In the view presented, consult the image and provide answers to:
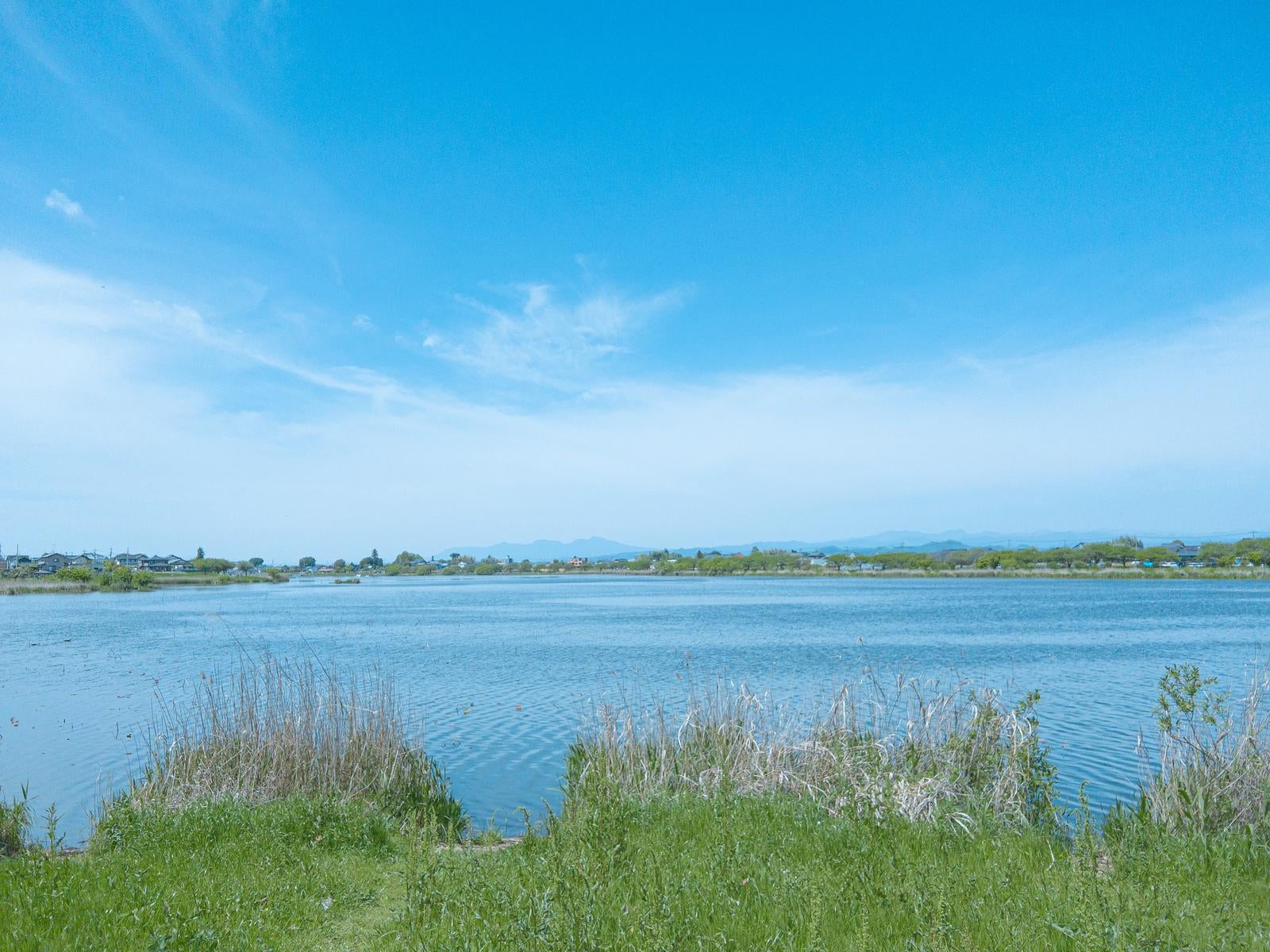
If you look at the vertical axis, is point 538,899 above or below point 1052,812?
above

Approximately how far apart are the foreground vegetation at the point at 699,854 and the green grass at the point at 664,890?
→ 0.08 ft

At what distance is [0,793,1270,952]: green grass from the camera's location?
501 cm

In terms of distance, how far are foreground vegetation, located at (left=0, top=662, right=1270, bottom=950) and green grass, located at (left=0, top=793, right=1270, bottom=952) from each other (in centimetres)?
3

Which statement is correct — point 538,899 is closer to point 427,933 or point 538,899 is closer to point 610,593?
point 427,933

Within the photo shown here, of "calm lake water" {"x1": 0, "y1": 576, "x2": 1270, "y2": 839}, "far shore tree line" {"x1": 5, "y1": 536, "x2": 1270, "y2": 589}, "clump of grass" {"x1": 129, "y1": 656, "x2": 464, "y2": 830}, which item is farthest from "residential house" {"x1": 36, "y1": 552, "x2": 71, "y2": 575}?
"clump of grass" {"x1": 129, "y1": 656, "x2": 464, "y2": 830}

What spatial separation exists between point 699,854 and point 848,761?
3.19m

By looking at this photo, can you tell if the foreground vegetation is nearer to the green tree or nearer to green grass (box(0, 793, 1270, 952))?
green grass (box(0, 793, 1270, 952))

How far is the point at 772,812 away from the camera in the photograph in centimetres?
839

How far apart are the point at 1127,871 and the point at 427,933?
508 centimetres

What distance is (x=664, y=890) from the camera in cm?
571

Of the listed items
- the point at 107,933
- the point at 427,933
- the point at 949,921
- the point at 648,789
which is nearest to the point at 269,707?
the point at 648,789

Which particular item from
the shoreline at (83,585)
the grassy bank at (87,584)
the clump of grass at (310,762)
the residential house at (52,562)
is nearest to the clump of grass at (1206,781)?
the clump of grass at (310,762)

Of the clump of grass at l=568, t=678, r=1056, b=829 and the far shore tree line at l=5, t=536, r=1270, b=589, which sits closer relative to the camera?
the clump of grass at l=568, t=678, r=1056, b=829

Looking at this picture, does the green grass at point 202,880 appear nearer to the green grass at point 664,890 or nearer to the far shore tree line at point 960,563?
the green grass at point 664,890
